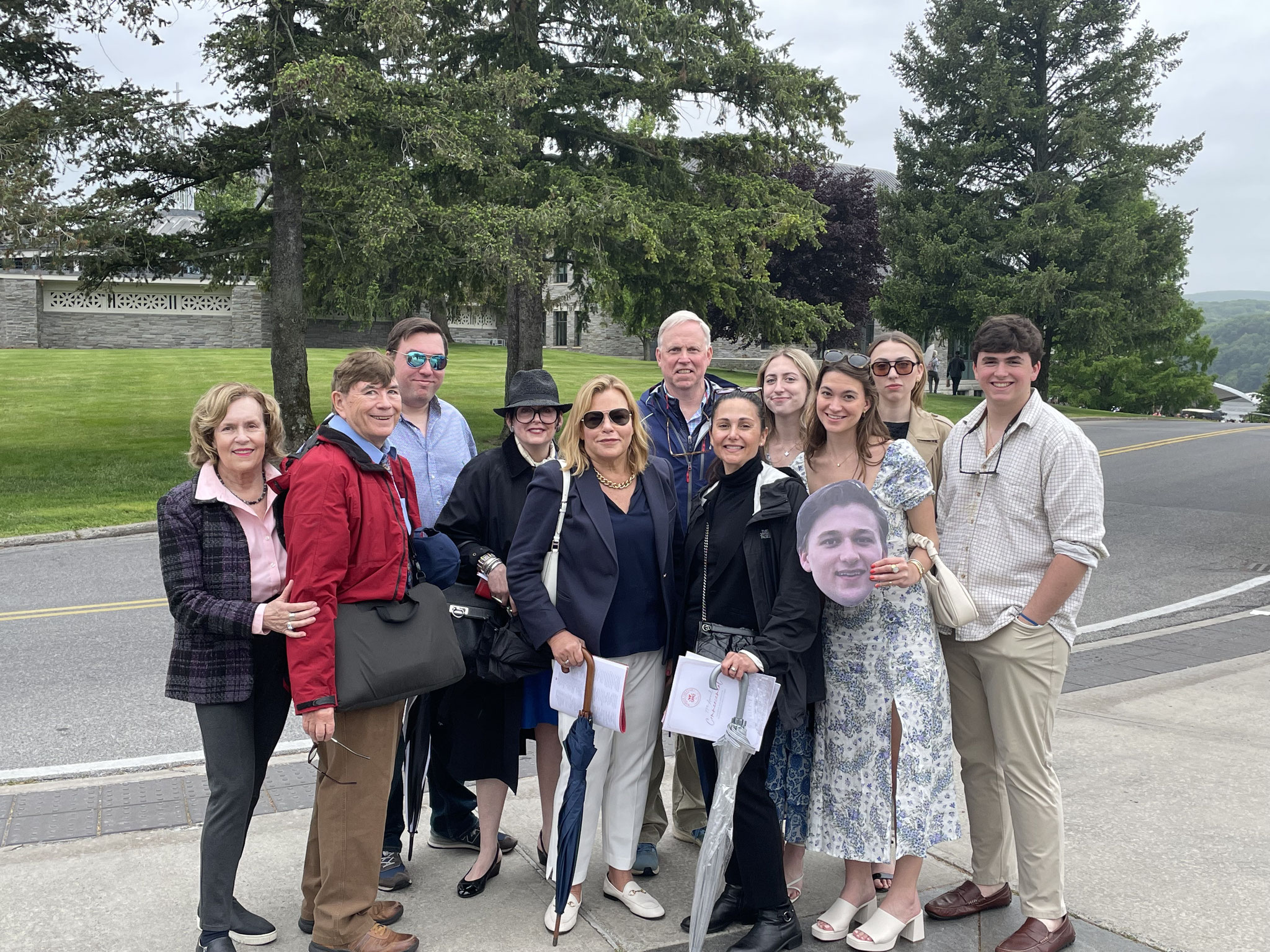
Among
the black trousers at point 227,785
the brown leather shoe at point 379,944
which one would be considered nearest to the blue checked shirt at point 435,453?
the black trousers at point 227,785

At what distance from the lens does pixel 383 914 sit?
373 centimetres

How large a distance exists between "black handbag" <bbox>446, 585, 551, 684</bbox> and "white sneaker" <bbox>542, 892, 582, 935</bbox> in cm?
80

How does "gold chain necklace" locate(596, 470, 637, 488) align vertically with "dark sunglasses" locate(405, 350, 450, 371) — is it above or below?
below

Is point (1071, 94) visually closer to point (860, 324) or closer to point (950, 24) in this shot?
point (950, 24)

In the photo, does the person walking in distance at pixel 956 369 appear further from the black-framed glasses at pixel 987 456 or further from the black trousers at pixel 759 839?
the black trousers at pixel 759 839

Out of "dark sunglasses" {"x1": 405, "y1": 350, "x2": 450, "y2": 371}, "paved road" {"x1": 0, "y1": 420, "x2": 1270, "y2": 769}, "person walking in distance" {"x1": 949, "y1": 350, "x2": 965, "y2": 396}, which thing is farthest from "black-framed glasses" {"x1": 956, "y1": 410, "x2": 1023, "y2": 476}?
"person walking in distance" {"x1": 949, "y1": 350, "x2": 965, "y2": 396}

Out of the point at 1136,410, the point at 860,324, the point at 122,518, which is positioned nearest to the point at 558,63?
the point at 122,518

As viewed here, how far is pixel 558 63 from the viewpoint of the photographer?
19.2 meters

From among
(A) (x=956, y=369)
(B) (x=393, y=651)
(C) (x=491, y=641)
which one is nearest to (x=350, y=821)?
(B) (x=393, y=651)

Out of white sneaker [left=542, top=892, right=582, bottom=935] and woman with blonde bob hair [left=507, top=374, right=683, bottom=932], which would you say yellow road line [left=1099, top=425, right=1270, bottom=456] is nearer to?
woman with blonde bob hair [left=507, top=374, right=683, bottom=932]

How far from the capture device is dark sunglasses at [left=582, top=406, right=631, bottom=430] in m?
3.80

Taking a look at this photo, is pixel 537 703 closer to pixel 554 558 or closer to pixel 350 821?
pixel 554 558

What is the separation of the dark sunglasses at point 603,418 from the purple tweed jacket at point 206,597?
1.22 metres

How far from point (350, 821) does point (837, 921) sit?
170 centimetres
